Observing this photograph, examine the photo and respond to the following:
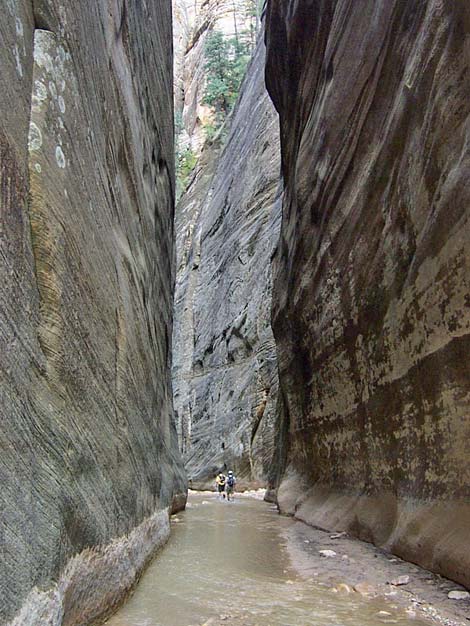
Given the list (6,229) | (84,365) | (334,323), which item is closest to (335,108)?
(334,323)

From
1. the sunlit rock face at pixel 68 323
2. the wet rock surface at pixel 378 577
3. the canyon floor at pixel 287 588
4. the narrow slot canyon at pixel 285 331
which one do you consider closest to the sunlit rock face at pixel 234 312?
the narrow slot canyon at pixel 285 331

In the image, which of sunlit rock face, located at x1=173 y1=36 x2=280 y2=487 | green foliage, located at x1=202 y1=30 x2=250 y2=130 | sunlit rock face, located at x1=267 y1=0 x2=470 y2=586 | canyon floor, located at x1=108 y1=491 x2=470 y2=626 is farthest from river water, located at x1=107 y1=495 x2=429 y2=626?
green foliage, located at x1=202 y1=30 x2=250 y2=130

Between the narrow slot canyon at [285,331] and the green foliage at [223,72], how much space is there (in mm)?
31334

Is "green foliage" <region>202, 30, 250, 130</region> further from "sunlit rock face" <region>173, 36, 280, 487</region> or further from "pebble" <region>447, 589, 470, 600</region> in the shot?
"pebble" <region>447, 589, 470, 600</region>

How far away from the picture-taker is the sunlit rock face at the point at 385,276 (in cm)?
485

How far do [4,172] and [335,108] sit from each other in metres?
6.92

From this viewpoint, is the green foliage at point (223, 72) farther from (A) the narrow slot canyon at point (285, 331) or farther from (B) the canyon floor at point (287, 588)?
(B) the canyon floor at point (287, 588)

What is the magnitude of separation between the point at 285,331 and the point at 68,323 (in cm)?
951

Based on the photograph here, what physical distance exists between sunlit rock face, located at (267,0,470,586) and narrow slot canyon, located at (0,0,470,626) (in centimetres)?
3

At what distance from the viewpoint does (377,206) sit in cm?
675

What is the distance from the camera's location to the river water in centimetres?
393

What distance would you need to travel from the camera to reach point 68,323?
346 cm

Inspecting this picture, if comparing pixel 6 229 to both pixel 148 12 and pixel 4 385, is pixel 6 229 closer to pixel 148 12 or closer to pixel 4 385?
pixel 4 385

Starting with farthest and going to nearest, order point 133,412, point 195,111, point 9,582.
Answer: point 195,111
point 133,412
point 9,582
